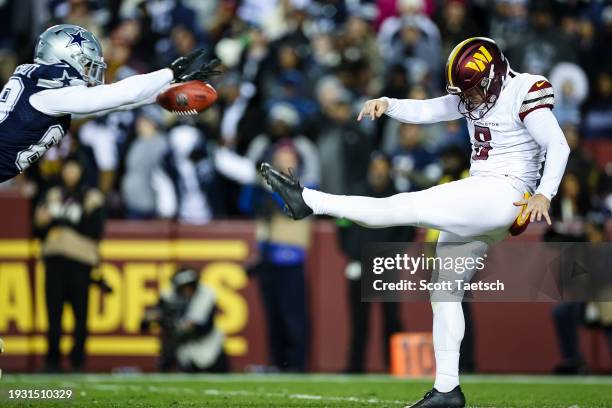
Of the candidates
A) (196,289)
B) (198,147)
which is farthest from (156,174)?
(196,289)

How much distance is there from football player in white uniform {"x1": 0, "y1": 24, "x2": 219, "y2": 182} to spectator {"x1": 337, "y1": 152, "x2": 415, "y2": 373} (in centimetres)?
428

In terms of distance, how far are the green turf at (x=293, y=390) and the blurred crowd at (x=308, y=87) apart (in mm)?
1965

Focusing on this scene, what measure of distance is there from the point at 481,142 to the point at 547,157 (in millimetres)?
571

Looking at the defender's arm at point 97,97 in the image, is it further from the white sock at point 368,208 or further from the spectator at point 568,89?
the spectator at point 568,89

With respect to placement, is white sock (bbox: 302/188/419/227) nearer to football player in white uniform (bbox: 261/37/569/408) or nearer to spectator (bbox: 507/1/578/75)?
football player in white uniform (bbox: 261/37/569/408)

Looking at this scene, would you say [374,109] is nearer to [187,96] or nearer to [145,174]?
[187,96]

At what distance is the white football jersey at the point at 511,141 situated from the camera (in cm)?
742

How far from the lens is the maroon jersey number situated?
7.55 m

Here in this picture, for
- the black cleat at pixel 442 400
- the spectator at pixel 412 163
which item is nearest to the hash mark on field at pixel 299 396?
the black cleat at pixel 442 400

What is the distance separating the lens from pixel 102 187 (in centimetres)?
1302

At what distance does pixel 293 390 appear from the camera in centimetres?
956

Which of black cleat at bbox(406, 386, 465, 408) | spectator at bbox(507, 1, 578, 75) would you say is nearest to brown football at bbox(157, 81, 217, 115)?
black cleat at bbox(406, 386, 465, 408)

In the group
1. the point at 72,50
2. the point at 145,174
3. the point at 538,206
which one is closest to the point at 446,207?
the point at 538,206

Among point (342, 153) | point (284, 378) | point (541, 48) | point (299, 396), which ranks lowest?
point (299, 396)
